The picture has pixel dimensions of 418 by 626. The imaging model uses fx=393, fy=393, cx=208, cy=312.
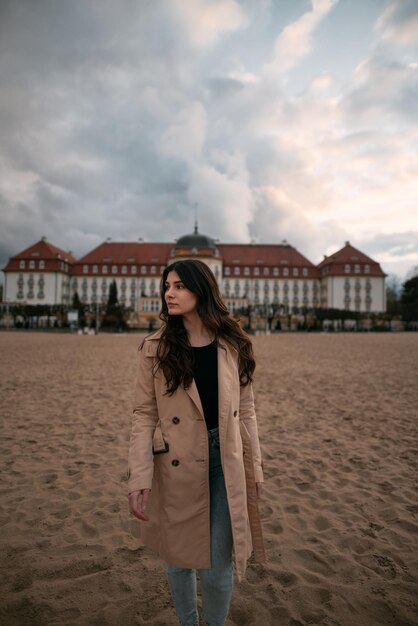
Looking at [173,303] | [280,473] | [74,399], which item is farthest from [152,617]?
[74,399]

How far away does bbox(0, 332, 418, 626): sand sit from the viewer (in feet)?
8.55

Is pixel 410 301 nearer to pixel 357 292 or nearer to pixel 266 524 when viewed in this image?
pixel 357 292

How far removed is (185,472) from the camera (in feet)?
6.57

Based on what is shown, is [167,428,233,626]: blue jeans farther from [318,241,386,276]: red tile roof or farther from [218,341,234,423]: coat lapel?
[318,241,386,276]: red tile roof

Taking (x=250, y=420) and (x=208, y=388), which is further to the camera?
(x=250, y=420)

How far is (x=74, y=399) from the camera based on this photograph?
906cm

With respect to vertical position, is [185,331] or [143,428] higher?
[185,331]

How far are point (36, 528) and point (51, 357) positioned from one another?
15.8m

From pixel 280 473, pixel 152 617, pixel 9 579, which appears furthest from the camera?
pixel 280 473

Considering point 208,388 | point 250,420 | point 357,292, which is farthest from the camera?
point 357,292

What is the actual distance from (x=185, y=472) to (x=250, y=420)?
500 mm

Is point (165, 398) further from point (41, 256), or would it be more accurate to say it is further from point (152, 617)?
point (41, 256)

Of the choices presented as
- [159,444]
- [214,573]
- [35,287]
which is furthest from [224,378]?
[35,287]

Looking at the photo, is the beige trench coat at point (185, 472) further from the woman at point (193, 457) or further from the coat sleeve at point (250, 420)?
the coat sleeve at point (250, 420)
